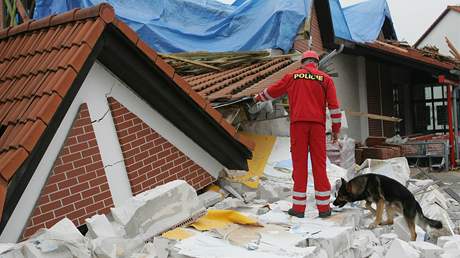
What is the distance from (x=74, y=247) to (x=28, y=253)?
0.31 m

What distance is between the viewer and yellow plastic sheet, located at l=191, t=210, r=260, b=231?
4944mm

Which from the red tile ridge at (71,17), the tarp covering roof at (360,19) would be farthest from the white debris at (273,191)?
the tarp covering roof at (360,19)

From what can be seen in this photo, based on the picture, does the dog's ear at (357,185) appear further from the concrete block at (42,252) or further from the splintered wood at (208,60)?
the splintered wood at (208,60)

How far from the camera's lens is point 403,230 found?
5.94 meters

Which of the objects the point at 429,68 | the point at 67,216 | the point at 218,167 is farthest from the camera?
the point at 429,68

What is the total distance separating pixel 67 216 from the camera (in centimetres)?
451

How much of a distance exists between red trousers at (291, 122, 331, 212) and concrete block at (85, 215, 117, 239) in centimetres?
214

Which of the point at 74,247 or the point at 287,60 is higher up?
the point at 287,60

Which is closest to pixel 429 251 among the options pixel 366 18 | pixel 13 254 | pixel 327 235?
pixel 327 235

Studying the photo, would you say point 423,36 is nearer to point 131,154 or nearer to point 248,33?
point 248,33

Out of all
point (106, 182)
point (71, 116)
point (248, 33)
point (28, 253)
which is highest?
point (248, 33)

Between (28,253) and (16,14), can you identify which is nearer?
(28,253)

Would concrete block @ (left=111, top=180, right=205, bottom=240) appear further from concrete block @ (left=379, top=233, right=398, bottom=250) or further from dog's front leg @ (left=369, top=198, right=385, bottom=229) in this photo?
dog's front leg @ (left=369, top=198, right=385, bottom=229)

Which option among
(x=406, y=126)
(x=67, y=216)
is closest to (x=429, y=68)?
(x=406, y=126)
